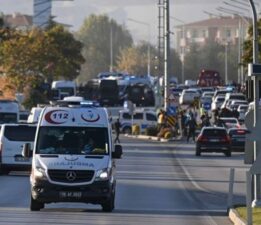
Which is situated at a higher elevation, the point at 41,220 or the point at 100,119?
the point at 100,119

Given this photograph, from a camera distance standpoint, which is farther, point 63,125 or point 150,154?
point 150,154

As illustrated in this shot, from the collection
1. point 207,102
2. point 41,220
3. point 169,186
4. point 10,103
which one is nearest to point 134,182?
point 169,186

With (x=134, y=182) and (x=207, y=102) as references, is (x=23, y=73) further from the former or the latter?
(x=134, y=182)

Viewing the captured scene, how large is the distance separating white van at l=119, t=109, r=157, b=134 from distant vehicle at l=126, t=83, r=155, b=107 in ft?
75.4

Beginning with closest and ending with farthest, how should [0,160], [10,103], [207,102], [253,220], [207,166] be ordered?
[253,220] < [0,160] < [207,166] < [10,103] < [207,102]

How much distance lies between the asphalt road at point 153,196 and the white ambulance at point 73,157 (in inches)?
17.6

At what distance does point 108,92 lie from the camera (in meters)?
114

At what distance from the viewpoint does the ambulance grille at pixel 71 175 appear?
85.6 feet

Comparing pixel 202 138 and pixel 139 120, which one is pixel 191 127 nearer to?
pixel 139 120

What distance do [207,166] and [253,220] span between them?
28.0 meters

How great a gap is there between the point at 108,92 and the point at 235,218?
294ft

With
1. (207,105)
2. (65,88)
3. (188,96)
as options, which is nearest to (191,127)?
(207,105)

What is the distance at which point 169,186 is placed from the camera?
124 feet

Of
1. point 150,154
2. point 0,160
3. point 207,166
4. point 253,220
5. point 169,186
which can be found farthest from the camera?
point 150,154
